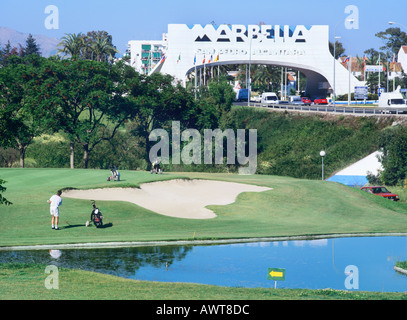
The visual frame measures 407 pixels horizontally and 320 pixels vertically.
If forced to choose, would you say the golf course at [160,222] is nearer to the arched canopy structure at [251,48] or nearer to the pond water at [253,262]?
the pond water at [253,262]

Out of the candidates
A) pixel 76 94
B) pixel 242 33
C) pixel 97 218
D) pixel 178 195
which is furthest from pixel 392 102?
pixel 97 218

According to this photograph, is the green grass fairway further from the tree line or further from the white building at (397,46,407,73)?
the white building at (397,46,407,73)

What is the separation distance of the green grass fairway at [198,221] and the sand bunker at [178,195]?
83cm

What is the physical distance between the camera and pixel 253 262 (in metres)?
22.2

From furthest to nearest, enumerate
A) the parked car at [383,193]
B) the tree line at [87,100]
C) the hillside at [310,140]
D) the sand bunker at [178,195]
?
the hillside at [310,140] → the tree line at [87,100] → the parked car at [383,193] → the sand bunker at [178,195]

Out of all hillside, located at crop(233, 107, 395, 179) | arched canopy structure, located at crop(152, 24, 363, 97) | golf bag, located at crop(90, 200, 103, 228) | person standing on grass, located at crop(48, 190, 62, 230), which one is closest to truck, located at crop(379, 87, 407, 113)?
hillside, located at crop(233, 107, 395, 179)

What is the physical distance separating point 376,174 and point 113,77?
3162 centimetres

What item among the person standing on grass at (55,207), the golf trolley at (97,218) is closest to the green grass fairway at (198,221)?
the golf trolley at (97,218)

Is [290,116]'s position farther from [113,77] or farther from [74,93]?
[74,93]

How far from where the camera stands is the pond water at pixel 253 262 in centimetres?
1916

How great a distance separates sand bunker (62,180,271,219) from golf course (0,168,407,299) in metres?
0.49

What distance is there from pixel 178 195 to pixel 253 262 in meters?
16.4

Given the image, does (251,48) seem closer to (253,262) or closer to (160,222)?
(160,222)
